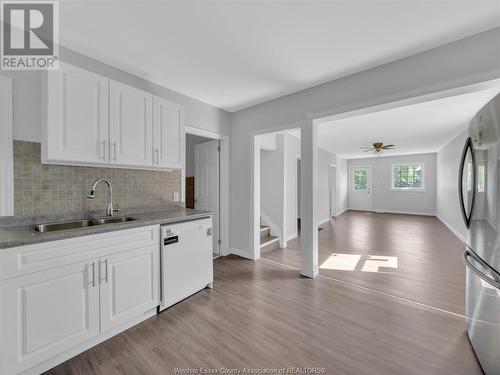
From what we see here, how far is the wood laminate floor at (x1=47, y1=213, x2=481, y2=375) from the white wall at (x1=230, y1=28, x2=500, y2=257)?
138cm

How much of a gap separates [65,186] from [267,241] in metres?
3.22

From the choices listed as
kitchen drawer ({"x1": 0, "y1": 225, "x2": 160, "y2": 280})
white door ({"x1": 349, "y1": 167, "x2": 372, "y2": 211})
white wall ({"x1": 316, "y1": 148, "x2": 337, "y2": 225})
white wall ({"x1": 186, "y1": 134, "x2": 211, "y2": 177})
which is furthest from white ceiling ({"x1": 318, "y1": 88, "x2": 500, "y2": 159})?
kitchen drawer ({"x1": 0, "y1": 225, "x2": 160, "y2": 280})

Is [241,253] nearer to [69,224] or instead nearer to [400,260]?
[69,224]

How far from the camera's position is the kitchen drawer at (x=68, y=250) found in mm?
1311

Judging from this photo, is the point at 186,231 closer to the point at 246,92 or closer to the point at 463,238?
the point at 246,92

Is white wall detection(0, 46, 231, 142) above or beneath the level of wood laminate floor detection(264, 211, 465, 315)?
above

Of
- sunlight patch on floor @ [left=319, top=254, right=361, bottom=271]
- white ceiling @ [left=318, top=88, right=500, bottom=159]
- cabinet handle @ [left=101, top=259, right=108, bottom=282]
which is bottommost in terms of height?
sunlight patch on floor @ [left=319, top=254, right=361, bottom=271]

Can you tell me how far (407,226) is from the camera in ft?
21.4

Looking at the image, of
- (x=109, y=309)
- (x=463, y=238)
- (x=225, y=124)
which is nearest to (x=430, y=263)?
(x=463, y=238)

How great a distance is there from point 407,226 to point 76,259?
779 cm

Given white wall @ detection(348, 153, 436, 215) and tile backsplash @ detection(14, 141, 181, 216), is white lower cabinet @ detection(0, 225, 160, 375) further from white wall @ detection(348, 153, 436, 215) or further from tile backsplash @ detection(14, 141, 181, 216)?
white wall @ detection(348, 153, 436, 215)

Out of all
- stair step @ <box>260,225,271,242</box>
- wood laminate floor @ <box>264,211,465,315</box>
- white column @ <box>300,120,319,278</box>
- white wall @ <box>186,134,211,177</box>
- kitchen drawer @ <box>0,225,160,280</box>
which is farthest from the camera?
white wall @ <box>186,134,211,177</box>

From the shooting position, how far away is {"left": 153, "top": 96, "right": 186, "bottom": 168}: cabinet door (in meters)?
2.45

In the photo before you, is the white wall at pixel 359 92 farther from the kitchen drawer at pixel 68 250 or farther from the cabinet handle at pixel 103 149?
the cabinet handle at pixel 103 149
